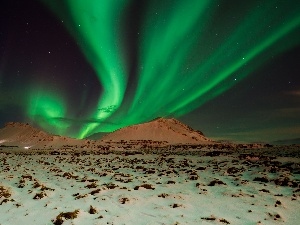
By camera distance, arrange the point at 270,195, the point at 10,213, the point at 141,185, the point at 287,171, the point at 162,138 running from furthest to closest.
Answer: the point at 162,138, the point at 287,171, the point at 141,185, the point at 270,195, the point at 10,213

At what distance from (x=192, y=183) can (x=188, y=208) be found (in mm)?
6131

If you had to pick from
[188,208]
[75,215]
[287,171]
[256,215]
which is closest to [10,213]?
[75,215]

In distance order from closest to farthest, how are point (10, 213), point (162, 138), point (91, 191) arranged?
point (10, 213)
point (91, 191)
point (162, 138)

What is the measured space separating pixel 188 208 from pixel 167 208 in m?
0.94

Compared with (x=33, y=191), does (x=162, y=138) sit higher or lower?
higher

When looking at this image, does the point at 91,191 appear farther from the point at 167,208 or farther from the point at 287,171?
the point at 287,171

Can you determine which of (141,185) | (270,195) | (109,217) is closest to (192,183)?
(141,185)

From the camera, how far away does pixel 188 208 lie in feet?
43.2

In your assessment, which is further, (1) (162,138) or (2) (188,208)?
(1) (162,138)

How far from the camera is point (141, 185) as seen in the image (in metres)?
18.4

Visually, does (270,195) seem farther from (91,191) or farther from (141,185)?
(91,191)

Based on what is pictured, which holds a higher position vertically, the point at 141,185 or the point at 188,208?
the point at 141,185

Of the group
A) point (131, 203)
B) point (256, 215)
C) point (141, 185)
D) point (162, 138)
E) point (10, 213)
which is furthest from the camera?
point (162, 138)

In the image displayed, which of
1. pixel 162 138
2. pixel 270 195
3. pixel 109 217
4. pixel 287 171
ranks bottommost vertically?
pixel 109 217
